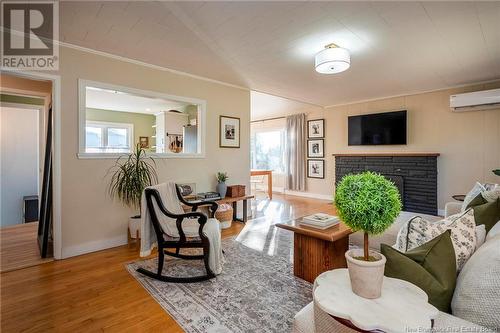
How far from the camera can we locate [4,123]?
16.4ft

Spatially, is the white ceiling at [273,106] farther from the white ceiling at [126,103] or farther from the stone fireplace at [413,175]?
the stone fireplace at [413,175]

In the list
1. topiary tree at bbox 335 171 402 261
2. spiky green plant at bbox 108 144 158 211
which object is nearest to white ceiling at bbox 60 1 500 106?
spiky green plant at bbox 108 144 158 211

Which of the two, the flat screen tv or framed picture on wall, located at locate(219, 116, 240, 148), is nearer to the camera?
framed picture on wall, located at locate(219, 116, 240, 148)

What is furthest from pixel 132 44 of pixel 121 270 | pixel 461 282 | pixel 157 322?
pixel 461 282

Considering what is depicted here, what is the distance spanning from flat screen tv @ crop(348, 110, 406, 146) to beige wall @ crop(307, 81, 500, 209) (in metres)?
0.15

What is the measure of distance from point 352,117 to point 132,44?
488cm

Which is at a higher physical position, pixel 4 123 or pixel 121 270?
pixel 4 123

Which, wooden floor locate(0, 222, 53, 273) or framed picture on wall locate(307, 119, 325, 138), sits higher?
framed picture on wall locate(307, 119, 325, 138)

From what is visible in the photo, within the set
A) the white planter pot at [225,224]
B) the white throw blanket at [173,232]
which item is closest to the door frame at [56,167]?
the white throw blanket at [173,232]

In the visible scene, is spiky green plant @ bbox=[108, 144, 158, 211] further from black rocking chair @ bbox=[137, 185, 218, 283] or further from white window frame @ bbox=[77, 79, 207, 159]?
black rocking chair @ bbox=[137, 185, 218, 283]

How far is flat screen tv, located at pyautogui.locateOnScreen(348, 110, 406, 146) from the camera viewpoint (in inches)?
204

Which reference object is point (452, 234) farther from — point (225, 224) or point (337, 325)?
point (225, 224)

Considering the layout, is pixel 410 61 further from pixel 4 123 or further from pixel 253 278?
pixel 4 123

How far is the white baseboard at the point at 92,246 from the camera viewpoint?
2809 mm
